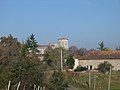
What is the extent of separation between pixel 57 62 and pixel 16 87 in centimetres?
4546

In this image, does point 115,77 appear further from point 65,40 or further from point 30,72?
point 65,40

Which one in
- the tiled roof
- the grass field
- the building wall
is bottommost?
the grass field

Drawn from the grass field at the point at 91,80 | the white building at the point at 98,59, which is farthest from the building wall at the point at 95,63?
the grass field at the point at 91,80

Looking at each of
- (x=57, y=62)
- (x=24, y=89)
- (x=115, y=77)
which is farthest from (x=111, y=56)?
(x=24, y=89)

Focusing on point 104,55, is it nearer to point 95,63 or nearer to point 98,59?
point 98,59

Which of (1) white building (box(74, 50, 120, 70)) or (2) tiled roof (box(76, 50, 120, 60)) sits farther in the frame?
(2) tiled roof (box(76, 50, 120, 60))

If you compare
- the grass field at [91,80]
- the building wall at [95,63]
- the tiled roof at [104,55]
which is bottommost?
the grass field at [91,80]

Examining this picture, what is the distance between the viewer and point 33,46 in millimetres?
88000

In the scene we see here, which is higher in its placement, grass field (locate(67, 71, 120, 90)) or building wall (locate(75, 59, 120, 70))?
building wall (locate(75, 59, 120, 70))

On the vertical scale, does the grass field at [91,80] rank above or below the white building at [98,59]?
below

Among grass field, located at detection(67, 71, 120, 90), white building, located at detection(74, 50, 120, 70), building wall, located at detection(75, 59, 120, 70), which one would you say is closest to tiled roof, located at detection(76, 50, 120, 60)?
white building, located at detection(74, 50, 120, 70)

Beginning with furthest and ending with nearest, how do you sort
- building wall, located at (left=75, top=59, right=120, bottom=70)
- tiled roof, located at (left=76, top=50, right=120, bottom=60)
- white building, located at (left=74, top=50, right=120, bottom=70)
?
tiled roof, located at (left=76, top=50, right=120, bottom=60), white building, located at (left=74, top=50, right=120, bottom=70), building wall, located at (left=75, top=59, right=120, bottom=70)

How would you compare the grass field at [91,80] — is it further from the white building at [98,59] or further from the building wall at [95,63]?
the white building at [98,59]

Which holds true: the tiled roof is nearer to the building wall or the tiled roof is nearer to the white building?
the white building
